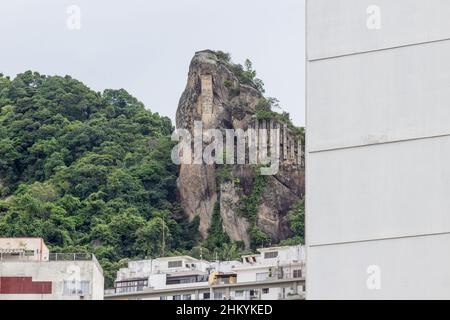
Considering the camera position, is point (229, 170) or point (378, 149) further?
point (229, 170)

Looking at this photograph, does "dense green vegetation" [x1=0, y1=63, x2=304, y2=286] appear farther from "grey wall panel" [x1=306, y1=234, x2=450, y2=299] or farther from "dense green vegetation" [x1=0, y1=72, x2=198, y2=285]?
"grey wall panel" [x1=306, y1=234, x2=450, y2=299]

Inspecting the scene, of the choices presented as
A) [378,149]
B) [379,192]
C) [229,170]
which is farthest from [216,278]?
[379,192]

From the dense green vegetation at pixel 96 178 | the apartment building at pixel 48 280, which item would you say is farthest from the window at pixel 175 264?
the apartment building at pixel 48 280

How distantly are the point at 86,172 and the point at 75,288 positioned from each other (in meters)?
73.9

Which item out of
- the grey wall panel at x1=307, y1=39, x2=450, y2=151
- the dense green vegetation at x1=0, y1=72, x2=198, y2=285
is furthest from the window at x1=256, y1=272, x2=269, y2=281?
the grey wall panel at x1=307, y1=39, x2=450, y2=151

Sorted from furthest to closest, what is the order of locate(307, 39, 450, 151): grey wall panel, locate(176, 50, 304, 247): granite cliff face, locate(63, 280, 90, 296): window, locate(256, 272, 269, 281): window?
1. locate(176, 50, 304, 247): granite cliff face
2. locate(256, 272, 269, 281): window
3. locate(63, 280, 90, 296): window
4. locate(307, 39, 450, 151): grey wall panel

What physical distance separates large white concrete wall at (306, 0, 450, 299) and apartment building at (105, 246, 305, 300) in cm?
3378

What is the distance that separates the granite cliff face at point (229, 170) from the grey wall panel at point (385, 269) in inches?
3312

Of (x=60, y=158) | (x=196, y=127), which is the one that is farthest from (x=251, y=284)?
(x=60, y=158)

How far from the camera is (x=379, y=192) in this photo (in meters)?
55.6

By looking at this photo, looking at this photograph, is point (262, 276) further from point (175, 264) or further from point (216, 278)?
point (175, 264)

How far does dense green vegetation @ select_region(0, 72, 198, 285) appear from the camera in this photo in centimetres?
13425
